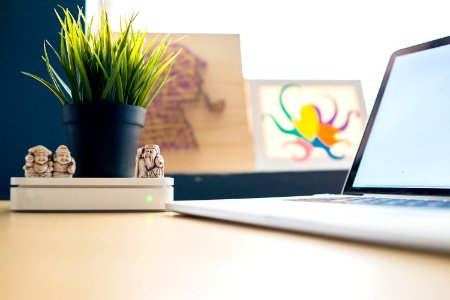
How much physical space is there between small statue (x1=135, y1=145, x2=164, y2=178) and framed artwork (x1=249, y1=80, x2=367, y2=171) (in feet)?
1.86

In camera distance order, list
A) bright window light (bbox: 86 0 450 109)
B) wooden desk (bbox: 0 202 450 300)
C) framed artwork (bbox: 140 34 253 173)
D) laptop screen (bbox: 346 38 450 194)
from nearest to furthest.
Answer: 1. wooden desk (bbox: 0 202 450 300)
2. laptop screen (bbox: 346 38 450 194)
3. framed artwork (bbox: 140 34 253 173)
4. bright window light (bbox: 86 0 450 109)

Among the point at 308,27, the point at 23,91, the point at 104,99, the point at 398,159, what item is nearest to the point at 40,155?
the point at 104,99

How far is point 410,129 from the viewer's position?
0.69 metres

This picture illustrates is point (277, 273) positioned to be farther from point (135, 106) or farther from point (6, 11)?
point (6, 11)

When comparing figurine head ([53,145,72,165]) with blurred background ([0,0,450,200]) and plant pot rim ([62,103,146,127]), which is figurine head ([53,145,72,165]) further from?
blurred background ([0,0,450,200])

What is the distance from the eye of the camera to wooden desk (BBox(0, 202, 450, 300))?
215mm

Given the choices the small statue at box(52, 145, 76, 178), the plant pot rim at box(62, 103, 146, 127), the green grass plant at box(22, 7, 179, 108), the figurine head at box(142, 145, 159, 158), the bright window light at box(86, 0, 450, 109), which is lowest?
the small statue at box(52, 145, 76, 178)

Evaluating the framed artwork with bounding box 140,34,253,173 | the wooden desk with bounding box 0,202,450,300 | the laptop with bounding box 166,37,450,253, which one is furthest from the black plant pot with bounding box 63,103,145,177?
the framed artwork with bounding box 140,34,253,173

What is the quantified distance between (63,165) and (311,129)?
0.82 meters

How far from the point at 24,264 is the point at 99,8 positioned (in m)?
1.32

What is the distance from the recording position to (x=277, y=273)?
255mm

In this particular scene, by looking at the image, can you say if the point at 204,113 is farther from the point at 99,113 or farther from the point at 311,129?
the point at 99,113

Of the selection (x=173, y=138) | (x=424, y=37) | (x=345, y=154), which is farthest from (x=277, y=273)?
(x=424, y=37)

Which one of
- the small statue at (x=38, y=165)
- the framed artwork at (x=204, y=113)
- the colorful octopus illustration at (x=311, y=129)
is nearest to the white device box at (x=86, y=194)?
the small statue at (x=38, y=165)
